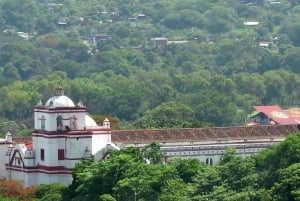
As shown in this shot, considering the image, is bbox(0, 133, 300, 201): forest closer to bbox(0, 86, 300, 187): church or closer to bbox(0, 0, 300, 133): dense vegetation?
bbox(0, 86, 300, 187): church

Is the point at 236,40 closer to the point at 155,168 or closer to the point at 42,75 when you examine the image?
the point at 42,75

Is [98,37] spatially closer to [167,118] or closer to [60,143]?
[167,118]

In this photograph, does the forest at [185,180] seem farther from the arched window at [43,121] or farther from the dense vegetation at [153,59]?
the dense vegetation at [153,59]

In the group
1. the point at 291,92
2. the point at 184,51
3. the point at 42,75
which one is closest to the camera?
the point at 291,92

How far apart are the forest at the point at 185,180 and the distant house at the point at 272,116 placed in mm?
32658

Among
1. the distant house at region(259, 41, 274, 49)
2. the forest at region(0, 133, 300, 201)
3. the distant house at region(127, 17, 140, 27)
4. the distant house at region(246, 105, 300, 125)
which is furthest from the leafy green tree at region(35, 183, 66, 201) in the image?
the distant house at region(127, 17, 140, 27)

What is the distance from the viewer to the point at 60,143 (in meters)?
71.2

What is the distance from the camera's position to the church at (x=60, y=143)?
70875 mm

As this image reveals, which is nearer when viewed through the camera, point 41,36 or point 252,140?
point 252,140

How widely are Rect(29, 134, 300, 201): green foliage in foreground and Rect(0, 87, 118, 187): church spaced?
3.92 metres

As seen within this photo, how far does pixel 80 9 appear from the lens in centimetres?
18850

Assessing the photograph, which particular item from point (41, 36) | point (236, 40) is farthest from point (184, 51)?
point (41, 36)

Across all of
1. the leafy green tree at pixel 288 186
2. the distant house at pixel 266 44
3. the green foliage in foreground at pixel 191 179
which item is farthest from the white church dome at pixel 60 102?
the distant house at pixel 266 44

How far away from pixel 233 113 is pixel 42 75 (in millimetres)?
37214
